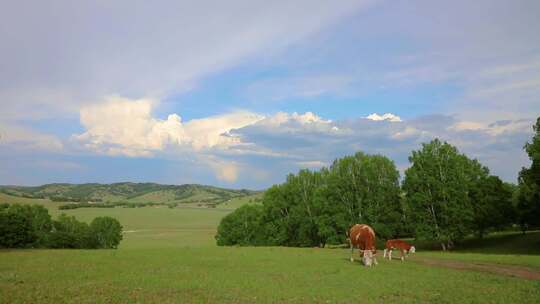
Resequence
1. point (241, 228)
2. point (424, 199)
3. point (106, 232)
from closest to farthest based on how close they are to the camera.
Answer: point (424, 199), point (241, 228), point (106, 232)

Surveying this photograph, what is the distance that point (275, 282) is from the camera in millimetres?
19734

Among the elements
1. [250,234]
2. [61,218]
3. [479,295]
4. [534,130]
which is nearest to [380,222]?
[534,130]

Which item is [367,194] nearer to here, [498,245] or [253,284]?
[498,245]

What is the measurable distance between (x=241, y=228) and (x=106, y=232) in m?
33.9

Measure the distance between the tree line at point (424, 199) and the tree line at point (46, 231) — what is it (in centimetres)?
4039

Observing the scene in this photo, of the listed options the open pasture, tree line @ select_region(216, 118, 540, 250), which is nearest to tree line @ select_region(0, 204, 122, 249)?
the open pasture

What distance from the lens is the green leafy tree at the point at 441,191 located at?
4891cm

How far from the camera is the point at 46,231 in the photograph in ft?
285

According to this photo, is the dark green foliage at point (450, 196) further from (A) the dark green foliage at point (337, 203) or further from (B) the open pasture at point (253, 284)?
(B) the open pasture at point (253, 284)

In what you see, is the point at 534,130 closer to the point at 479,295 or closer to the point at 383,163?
the point at 383,163

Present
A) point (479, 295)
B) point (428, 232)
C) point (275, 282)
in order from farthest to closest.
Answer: point (428, 232)
point (275, 282)
point (479, 295)

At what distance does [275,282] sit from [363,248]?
442 inches

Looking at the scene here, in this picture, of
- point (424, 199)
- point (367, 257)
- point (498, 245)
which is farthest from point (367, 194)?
point (367, 257)

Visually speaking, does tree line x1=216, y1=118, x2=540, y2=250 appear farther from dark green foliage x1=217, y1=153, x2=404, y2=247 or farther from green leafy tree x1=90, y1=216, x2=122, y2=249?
green leafy tree x1=90, y1=216, x2=122, y2=249
